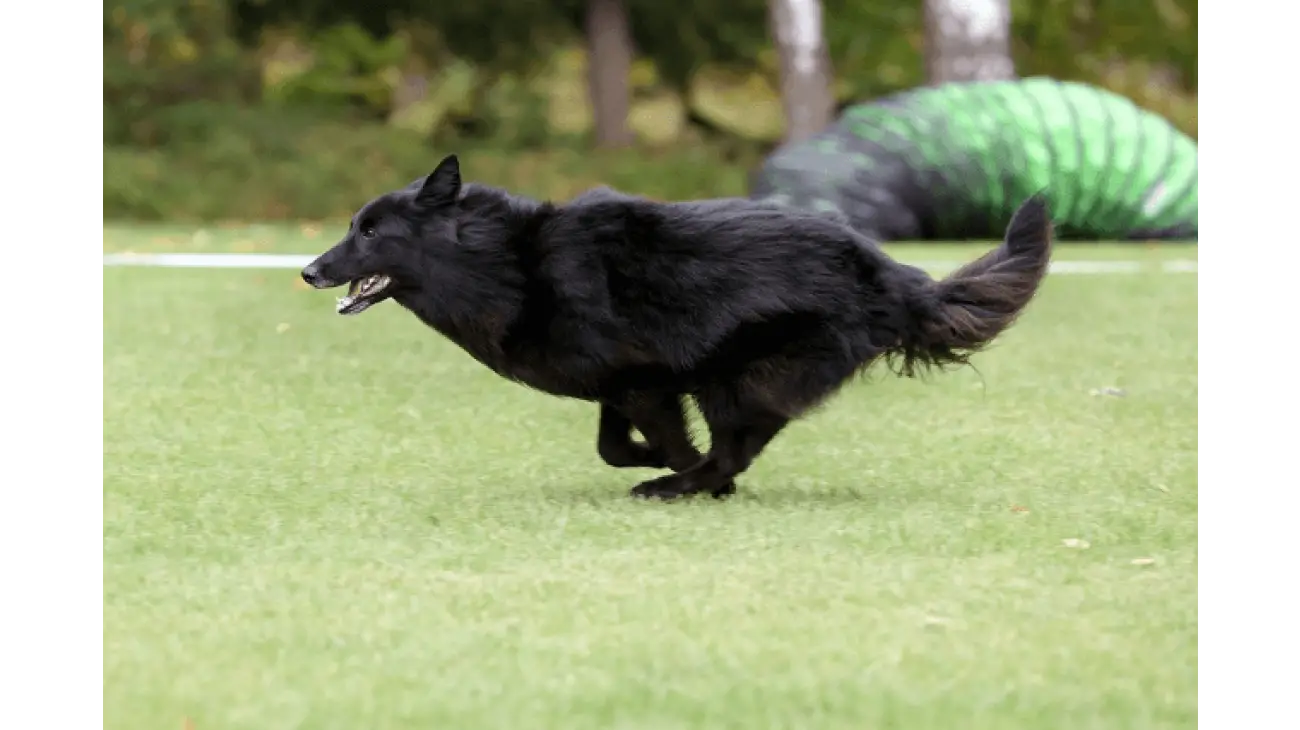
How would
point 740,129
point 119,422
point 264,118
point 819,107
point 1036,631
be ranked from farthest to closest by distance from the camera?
point 740,129 → point 264,118 → point 819,107 → point 119,422 → point 1036,631

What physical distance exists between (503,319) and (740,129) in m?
20.5

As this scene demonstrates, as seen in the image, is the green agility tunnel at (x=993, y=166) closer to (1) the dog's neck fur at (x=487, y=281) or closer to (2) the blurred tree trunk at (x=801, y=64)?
(2) the blurred tree trunk at (x=801, y=64)

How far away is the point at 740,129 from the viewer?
25.6 metres

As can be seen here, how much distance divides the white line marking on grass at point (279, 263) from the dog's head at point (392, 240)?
7113 mm

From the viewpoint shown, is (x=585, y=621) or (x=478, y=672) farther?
(x=585, y=621)

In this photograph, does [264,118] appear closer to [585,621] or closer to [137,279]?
[137,279]

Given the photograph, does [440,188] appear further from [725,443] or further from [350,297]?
[725,443]

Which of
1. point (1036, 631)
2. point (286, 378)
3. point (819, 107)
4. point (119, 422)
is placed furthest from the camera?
point (819, 107)

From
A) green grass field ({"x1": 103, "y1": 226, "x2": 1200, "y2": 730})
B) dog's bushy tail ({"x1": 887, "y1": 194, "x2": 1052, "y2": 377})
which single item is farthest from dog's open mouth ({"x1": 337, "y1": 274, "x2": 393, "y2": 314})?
dog's bushy tail ({"x1": 887, "y1": 194, "x2": 1052, "y2": 377})

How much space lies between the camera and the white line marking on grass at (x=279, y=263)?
41.6 feet

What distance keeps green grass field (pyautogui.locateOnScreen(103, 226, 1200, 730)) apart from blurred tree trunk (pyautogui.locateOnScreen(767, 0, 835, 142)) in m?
12.5

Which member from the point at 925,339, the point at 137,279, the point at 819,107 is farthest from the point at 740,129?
the point at 925,339

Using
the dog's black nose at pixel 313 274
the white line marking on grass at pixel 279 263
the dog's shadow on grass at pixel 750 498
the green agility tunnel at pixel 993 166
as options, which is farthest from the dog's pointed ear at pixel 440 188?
the green agility tunnel at pixel 993 166

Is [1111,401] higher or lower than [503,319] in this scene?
lower
